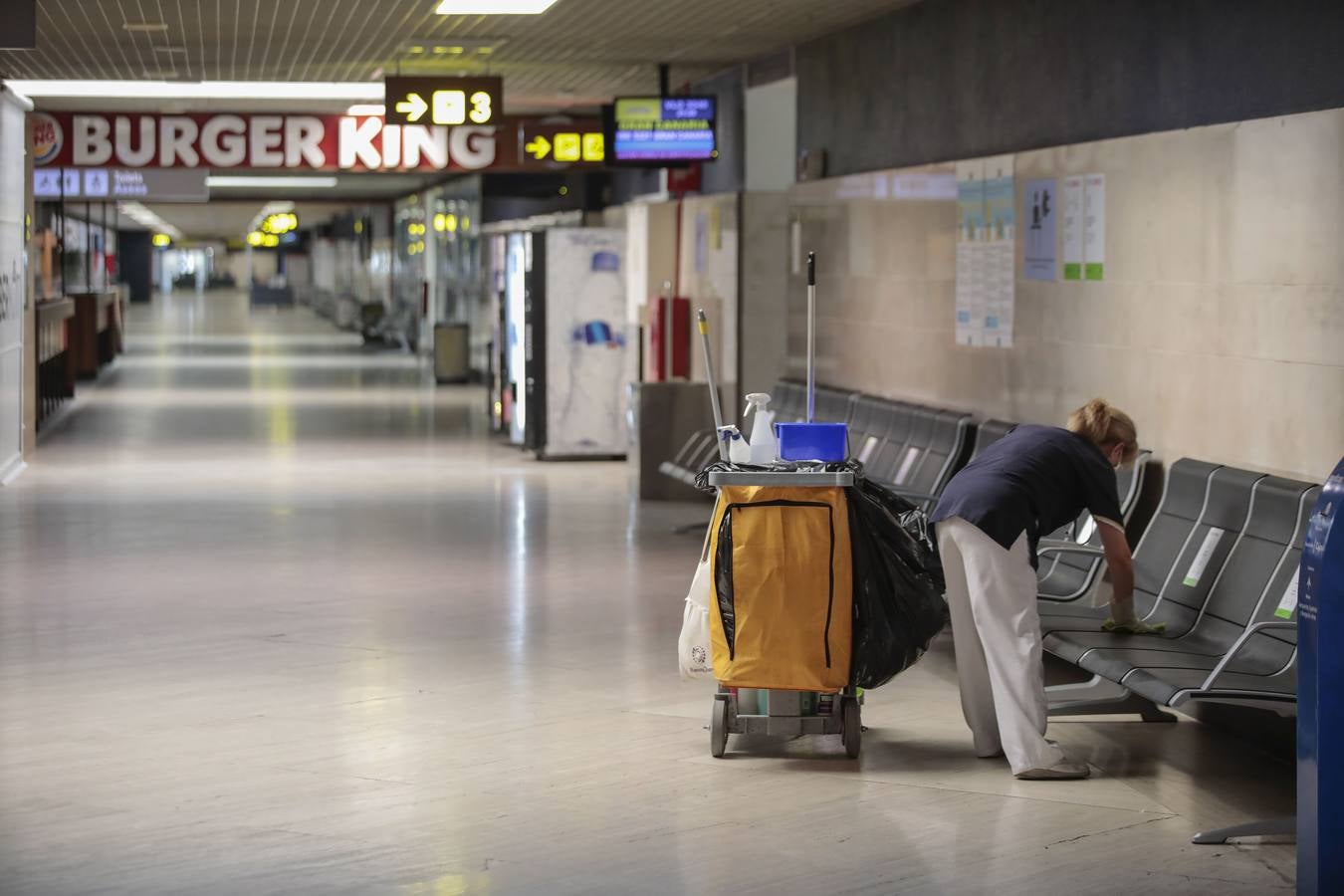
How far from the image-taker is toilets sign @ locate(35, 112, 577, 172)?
17.3m

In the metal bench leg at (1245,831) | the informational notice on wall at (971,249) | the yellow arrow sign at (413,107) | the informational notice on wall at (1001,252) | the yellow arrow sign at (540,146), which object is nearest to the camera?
the metal bench leg at (1245,831)

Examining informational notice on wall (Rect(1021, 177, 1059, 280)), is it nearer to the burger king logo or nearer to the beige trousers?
the beige trousers

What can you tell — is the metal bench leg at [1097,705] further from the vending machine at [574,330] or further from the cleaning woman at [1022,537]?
the vending machine at [574,330]

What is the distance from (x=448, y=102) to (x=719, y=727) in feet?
29.1

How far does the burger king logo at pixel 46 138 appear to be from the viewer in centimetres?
1725

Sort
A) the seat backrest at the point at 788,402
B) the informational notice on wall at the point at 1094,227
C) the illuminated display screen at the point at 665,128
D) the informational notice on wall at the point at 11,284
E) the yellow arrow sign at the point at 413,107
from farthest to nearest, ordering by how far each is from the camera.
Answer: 1. the illuminated display screen at the point at 665,128
2. the yellow arrow sign at the point at 413,107
3. the informational notice on wall at the point at 11,284
4. the seat backrest at the point at 788,402
5. the informational notice on wall at the point at 1094,227

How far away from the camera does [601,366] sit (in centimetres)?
1504

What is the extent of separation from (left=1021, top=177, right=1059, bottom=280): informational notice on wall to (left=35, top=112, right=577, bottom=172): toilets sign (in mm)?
9041

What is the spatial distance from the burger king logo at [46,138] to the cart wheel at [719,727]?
13.3 m

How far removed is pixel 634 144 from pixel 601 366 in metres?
1.84

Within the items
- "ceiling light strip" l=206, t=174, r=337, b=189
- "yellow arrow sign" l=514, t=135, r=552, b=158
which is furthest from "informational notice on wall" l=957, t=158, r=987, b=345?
"ceiling light strip" l=206, t=174, r=337, b=189

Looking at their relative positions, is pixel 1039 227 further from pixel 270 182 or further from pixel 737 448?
pixel 270 182

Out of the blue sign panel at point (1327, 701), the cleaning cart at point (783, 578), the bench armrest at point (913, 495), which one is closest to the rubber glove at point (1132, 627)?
the cleaning cart at point (783, 578)

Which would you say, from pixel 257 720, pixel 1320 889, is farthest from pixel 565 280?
pixel 1320 889
